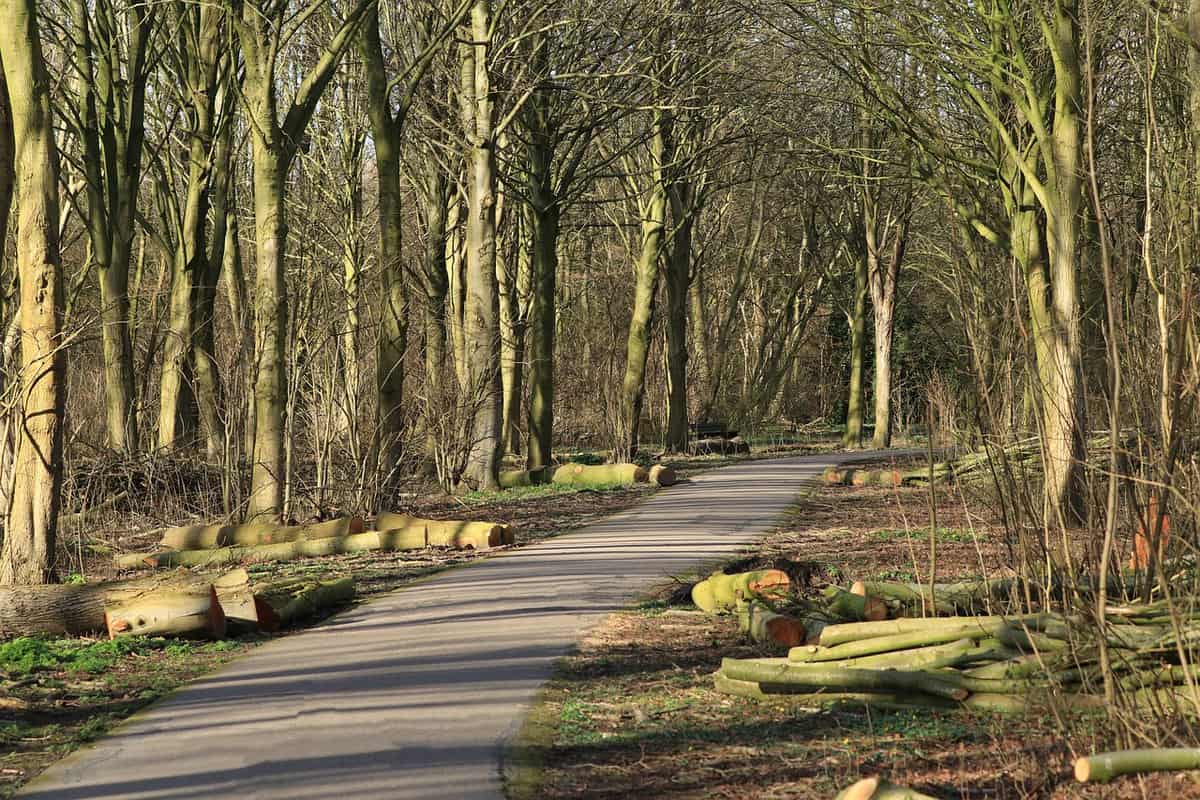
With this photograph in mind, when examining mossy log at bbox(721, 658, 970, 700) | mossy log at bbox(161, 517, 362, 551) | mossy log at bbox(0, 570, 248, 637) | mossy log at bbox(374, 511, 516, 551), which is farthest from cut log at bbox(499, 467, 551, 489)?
mossy log at bbox(721, 658, 970, 700)

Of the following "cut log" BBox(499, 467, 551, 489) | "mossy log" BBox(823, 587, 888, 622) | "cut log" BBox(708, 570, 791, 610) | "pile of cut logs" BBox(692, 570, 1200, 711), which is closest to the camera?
"pile of cut logs" BBox(692, 570, 1200, 711)

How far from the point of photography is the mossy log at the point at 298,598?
10328 mm

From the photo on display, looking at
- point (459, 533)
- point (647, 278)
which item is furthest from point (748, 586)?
point (647, 278)

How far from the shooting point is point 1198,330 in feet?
22.4

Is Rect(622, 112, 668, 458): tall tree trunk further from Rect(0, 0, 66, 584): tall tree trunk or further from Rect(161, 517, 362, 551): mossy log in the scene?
Rect(0, 0, 66, 584): tall tree trunk

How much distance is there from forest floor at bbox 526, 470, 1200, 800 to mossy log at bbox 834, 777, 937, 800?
0.50 metres

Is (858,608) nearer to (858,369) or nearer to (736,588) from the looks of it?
(736,588)

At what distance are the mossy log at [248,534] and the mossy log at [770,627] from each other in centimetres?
635

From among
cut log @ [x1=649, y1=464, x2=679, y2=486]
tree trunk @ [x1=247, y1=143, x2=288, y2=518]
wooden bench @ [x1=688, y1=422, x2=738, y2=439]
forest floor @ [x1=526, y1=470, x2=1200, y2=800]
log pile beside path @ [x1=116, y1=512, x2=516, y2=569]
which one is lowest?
forest floor @ [x1=526, y1=470, x2=1200, y2=800]

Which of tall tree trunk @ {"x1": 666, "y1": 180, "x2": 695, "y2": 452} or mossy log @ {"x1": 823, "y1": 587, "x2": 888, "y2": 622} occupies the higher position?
tall tree trunk @ {"x1": 666, "y1": 180, "x2": 695, "y2": 452}

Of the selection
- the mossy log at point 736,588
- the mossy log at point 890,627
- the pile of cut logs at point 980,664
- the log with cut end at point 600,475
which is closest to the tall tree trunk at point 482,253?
the log with cut end at point 600,475

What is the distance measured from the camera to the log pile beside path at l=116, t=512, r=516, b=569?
14203 mm

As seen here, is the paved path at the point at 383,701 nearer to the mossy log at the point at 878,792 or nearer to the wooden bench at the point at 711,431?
the mossy log at the point at 878,792

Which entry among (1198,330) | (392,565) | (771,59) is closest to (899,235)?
(771,59)
